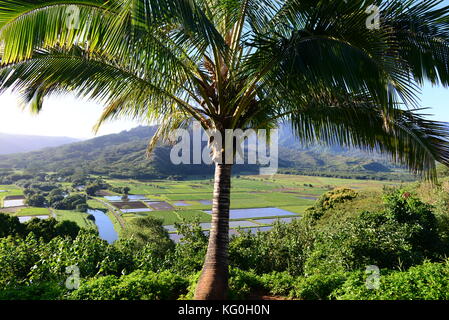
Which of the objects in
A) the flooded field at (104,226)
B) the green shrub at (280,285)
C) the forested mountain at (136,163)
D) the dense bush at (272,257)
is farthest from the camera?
the forested mountain at (136,163)

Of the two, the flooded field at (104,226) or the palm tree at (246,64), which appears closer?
the palm tree at (246,64)

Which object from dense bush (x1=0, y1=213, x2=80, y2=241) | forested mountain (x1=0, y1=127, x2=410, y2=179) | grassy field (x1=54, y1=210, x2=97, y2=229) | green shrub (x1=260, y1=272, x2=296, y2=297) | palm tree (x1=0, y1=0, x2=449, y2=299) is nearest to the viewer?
palm tree (x1=0, y1=0, x2=449, y2=299)

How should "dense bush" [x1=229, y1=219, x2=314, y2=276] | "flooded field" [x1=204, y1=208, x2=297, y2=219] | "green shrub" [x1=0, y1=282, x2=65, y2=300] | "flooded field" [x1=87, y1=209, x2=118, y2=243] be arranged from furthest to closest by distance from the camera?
"flooded field" [x1=204, y1=208, x2=297, y2=219], "flooded field" [x1=87, y1=209, x2=118, y2=243], "dense bush" [x1=229, y1=219, x2=314, y2=276], "green shrub" [x1=0, y1=282, x2=65, y2=300]

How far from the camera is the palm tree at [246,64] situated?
3227 mm

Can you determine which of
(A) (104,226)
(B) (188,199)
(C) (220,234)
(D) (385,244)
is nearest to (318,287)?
(C) (220,234)

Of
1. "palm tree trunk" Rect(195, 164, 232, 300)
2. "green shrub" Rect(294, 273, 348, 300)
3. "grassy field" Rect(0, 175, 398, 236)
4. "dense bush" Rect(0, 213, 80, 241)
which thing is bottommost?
"grassy field" Rect(0, 175, 398, 236)

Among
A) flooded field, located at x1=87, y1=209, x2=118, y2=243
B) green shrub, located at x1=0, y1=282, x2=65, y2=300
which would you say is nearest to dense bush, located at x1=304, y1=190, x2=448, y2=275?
green shrub, located at x1=0, y1=282, x2=65, y2=300

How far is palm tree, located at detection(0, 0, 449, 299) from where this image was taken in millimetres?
3227

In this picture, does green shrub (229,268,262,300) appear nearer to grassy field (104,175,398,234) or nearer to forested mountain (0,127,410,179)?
grassy field (104,175,398,234)

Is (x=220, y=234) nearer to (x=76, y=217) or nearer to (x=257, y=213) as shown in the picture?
(x=257, y=213)

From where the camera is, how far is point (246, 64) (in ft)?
13.6

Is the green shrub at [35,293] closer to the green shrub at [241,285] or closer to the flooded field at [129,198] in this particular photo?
the green shrub at [241,285]

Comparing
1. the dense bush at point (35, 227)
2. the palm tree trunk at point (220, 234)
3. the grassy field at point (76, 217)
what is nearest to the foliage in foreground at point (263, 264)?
the palm tree trunk at point (220, 234)

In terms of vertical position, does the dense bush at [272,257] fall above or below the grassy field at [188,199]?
above
